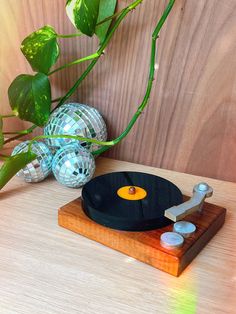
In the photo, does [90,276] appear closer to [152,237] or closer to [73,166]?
[152,237]

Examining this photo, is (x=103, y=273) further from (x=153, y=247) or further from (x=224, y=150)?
(x=224, y=150)

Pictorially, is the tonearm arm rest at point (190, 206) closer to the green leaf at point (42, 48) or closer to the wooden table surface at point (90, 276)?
the wooden table surface at point (90, 276)

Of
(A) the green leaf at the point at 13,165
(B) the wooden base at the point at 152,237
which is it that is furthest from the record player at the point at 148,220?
(A) the green leaf at the point at 13,165

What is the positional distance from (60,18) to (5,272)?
45 cm

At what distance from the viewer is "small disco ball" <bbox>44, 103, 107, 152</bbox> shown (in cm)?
62

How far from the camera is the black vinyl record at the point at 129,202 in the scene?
456mm

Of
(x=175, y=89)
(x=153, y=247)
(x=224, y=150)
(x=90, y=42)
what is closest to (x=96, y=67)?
(x=90, y=42)

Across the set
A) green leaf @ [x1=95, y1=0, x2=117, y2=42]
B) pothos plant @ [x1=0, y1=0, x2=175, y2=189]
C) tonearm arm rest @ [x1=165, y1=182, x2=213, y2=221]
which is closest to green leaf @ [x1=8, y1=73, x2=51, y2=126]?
pothos plant @ [x1=0, y1=0, x2=175, y2=189]

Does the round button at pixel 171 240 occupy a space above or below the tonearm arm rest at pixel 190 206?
below

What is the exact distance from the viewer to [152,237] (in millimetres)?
441

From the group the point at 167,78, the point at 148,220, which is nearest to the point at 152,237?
the point at 148,220

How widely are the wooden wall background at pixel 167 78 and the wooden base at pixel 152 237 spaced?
158mm

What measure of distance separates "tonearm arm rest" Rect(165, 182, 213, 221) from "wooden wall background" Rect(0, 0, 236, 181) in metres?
0.16

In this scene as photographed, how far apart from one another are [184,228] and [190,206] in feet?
0.09
